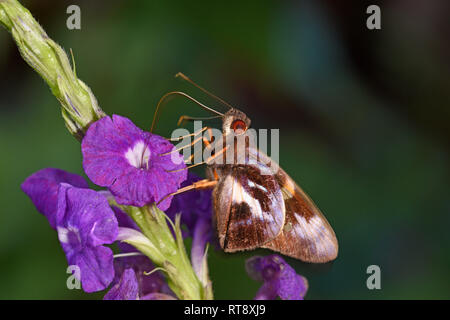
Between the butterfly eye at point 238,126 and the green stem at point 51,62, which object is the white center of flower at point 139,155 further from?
the butterfly eye at point 238,126

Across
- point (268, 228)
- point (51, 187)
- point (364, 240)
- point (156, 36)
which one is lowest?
point (364, 240)

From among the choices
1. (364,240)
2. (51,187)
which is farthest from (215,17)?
(51,187)

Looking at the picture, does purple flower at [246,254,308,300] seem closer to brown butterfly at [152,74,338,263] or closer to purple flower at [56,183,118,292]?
brown butterfly at [152,74,338,263]

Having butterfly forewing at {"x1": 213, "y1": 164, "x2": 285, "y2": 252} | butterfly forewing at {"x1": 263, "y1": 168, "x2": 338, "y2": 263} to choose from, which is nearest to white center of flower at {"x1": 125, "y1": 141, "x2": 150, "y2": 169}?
butterfly forewing at {"x1": 213, "y1": 164, "x2": 285, "y2": 252}

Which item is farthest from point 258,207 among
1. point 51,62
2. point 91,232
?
point 51,62

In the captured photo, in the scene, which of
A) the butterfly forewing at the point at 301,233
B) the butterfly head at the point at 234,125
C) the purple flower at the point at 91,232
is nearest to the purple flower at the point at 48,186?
the purple flower at the point at 91,232
